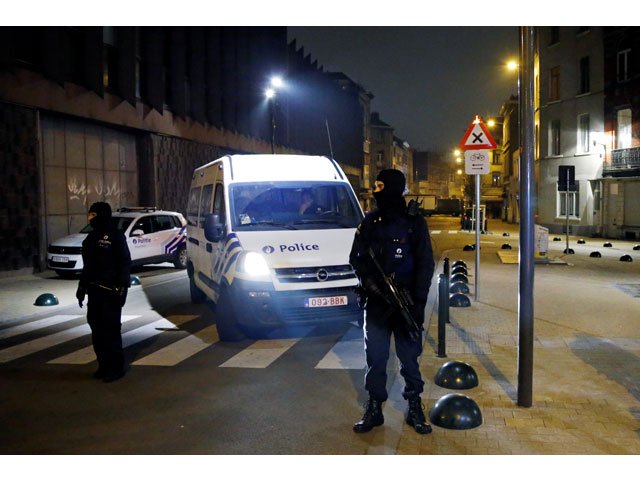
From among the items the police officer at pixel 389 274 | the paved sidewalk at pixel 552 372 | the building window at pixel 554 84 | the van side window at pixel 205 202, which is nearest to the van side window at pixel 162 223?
the van side window at pixel 205 202

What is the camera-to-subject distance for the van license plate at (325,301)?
25.9 feet

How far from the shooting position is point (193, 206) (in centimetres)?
1161

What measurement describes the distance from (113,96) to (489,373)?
63.4 feet

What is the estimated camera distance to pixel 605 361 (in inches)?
274

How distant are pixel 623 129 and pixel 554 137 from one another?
18.4 ft

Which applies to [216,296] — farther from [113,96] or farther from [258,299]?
[113,96]

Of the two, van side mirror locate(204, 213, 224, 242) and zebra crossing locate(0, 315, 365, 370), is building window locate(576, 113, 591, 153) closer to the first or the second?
zebra crossing locate(0, 315, 365, 370)

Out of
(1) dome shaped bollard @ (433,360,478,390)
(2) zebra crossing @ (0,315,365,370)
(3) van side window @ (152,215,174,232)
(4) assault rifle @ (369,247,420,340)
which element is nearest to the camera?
(4) assault rifle @ (369,247,420,340)

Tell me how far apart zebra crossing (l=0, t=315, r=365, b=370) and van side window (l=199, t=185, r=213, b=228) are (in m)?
1.68

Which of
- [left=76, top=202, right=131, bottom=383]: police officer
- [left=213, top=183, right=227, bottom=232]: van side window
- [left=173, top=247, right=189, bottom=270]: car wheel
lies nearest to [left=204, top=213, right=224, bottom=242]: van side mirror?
[left=213, top=183, right=227, bottom=232]: van side window

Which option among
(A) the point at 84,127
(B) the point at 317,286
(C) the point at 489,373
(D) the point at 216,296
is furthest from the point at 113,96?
(C) the point at 489,373

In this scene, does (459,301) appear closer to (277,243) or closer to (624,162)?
(277,243)

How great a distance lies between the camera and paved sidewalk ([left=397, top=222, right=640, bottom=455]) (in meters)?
4.71

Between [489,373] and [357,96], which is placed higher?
[357,96]
